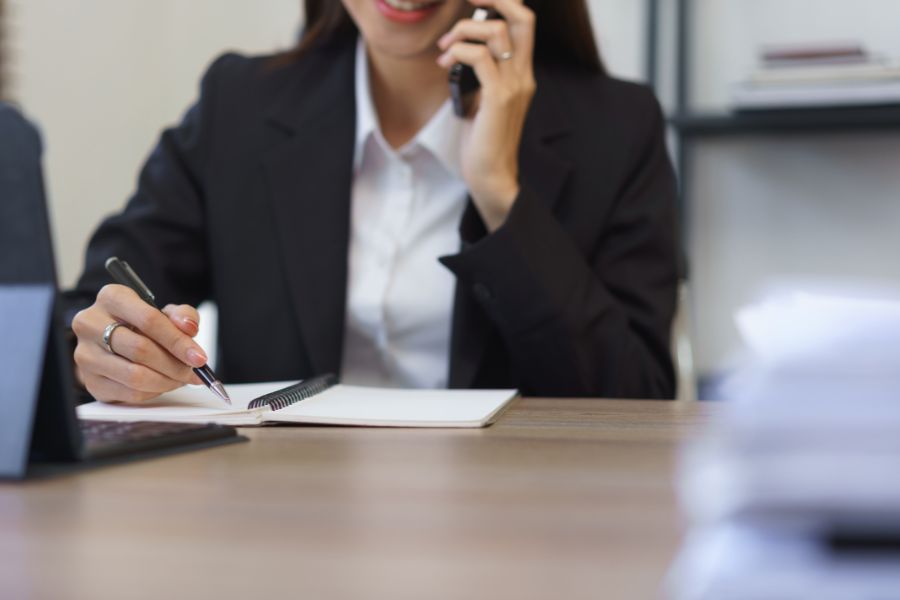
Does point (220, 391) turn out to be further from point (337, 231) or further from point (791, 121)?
point (791, 121)

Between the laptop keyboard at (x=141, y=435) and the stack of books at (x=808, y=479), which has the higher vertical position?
the stack of books at (x=808, y=479)

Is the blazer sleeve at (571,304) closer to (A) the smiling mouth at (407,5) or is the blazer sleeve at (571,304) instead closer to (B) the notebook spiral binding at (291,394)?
(B) the notebook spiral binding at (291,394)

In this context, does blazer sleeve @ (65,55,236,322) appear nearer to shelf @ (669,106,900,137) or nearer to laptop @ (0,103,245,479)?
laptop @ (0,103,245,479)

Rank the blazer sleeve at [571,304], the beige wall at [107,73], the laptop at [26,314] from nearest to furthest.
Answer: the laptop at [26,314]
the blazer sleeve at [571,304]
the beige wall at [107,73]

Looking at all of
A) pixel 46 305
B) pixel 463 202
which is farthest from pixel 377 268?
pixel 46 305

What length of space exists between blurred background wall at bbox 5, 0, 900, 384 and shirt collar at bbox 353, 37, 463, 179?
116cm

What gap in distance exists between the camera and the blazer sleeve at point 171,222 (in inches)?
56.4

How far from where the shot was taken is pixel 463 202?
146cm

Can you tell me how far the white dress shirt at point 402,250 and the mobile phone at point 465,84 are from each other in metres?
0.08

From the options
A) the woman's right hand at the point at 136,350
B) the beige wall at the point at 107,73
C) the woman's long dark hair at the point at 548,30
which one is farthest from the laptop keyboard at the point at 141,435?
the beige wall at the point at 107,73

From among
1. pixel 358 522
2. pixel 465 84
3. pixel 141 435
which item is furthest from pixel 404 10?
pixel 358 522

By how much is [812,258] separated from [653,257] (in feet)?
3.96

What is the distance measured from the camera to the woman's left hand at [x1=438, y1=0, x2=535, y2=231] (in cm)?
129

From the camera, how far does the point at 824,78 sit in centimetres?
225
